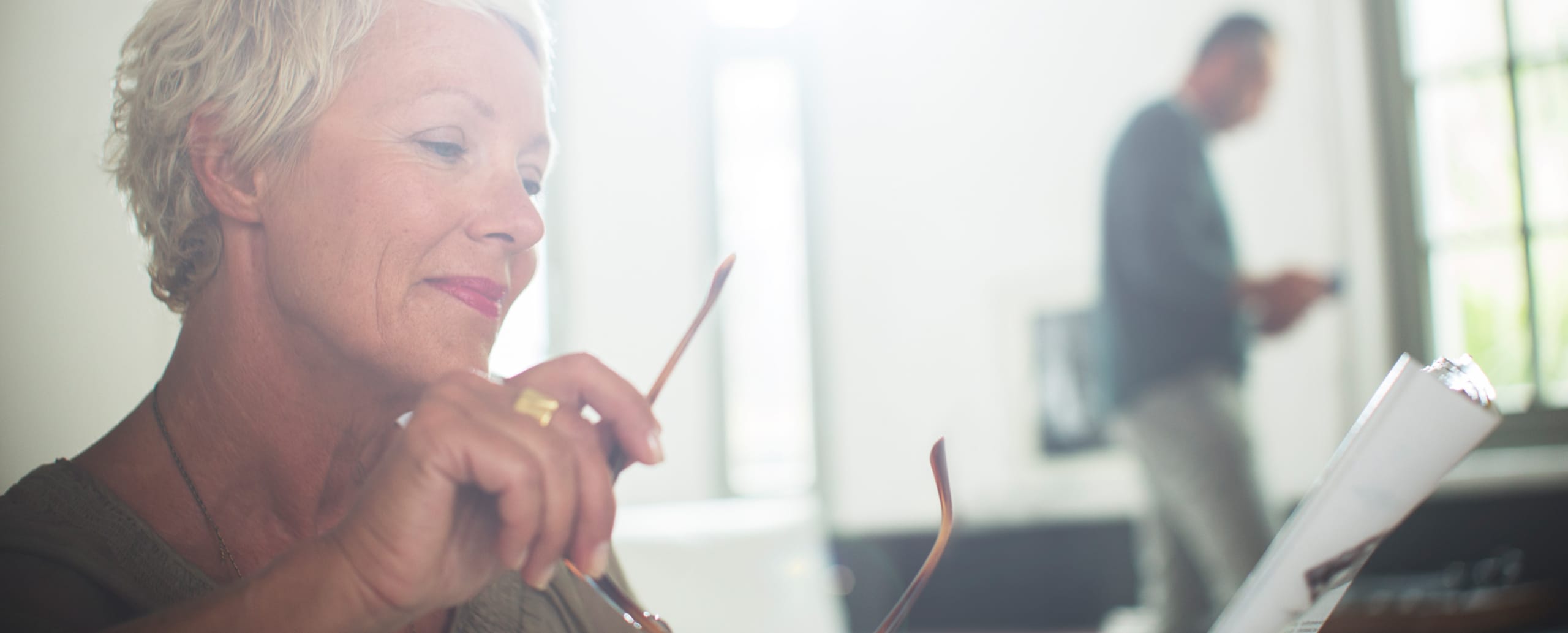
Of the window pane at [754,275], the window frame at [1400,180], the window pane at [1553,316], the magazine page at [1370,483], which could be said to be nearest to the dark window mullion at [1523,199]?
the window pane at [1553,316]

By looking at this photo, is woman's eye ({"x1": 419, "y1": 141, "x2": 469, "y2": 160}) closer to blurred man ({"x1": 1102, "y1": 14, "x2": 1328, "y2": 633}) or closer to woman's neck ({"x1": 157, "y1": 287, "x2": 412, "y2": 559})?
woman's neck ({"x1": 157, "y1": 287, "x2": 412, "y2": 559})

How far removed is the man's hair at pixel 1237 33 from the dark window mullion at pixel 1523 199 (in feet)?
3.54

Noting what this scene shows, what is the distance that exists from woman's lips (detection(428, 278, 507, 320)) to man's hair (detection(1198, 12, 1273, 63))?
1638mm

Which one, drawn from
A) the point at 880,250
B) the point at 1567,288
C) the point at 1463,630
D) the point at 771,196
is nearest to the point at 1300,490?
the point at 1567,288

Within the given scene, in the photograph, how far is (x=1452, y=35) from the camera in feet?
7.65

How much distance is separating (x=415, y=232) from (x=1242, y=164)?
8.28 ft

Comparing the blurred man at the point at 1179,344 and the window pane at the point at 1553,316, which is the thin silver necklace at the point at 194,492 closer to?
the blurred man at the point at 1179,344

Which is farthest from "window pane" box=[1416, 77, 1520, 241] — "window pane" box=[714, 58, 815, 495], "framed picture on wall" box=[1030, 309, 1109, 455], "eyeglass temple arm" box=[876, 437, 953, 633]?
"eyeglass temple arm" box=[876, 437, 953, 633]

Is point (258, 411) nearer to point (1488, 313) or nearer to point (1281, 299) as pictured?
point (1281, 299)

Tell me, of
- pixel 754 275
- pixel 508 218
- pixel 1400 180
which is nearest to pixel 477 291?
pixel 508 218

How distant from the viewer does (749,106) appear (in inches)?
43.8

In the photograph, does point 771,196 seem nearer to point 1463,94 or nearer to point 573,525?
point 573,525

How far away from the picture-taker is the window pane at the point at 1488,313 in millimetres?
2246

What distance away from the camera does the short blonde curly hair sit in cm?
31
